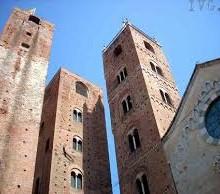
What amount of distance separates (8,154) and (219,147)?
20.5ft

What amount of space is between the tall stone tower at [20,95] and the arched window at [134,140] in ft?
14.3

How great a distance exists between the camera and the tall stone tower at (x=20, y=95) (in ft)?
32.9

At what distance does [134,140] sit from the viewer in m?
14.5

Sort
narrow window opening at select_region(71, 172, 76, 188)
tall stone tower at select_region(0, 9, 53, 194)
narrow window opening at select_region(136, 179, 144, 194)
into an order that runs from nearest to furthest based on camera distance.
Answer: tall stone tower at select_region(0, 9, 53, 194)
narrow window opening at select_region(136, 179, 144, 194)
narrow window opening at select_region(71, 172, 76, 188)

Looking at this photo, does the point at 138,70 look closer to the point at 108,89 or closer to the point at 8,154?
the point at 108,89

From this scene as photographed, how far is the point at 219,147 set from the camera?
32.6ft

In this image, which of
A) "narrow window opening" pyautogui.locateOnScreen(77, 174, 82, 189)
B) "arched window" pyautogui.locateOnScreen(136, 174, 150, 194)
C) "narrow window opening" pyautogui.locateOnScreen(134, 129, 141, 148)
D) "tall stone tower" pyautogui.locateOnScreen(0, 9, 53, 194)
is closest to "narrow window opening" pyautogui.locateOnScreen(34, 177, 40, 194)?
"narrow window opening" pyautogui.locateOnScreen(77, 174, 82, 189)

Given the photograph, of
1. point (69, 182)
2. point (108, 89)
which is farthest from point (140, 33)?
point (69, 182)

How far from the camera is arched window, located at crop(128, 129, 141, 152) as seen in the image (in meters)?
14.2

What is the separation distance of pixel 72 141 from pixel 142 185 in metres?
4.84

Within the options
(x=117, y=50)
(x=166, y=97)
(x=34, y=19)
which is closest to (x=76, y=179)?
(x=166, y=97)

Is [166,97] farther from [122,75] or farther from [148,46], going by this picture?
[148,46]

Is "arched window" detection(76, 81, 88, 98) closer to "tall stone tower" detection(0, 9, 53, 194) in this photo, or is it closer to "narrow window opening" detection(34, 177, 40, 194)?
"tall stone tower" detection(0, 9, 53, 194)

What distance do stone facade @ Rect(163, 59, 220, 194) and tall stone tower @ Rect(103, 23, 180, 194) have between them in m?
0.59
